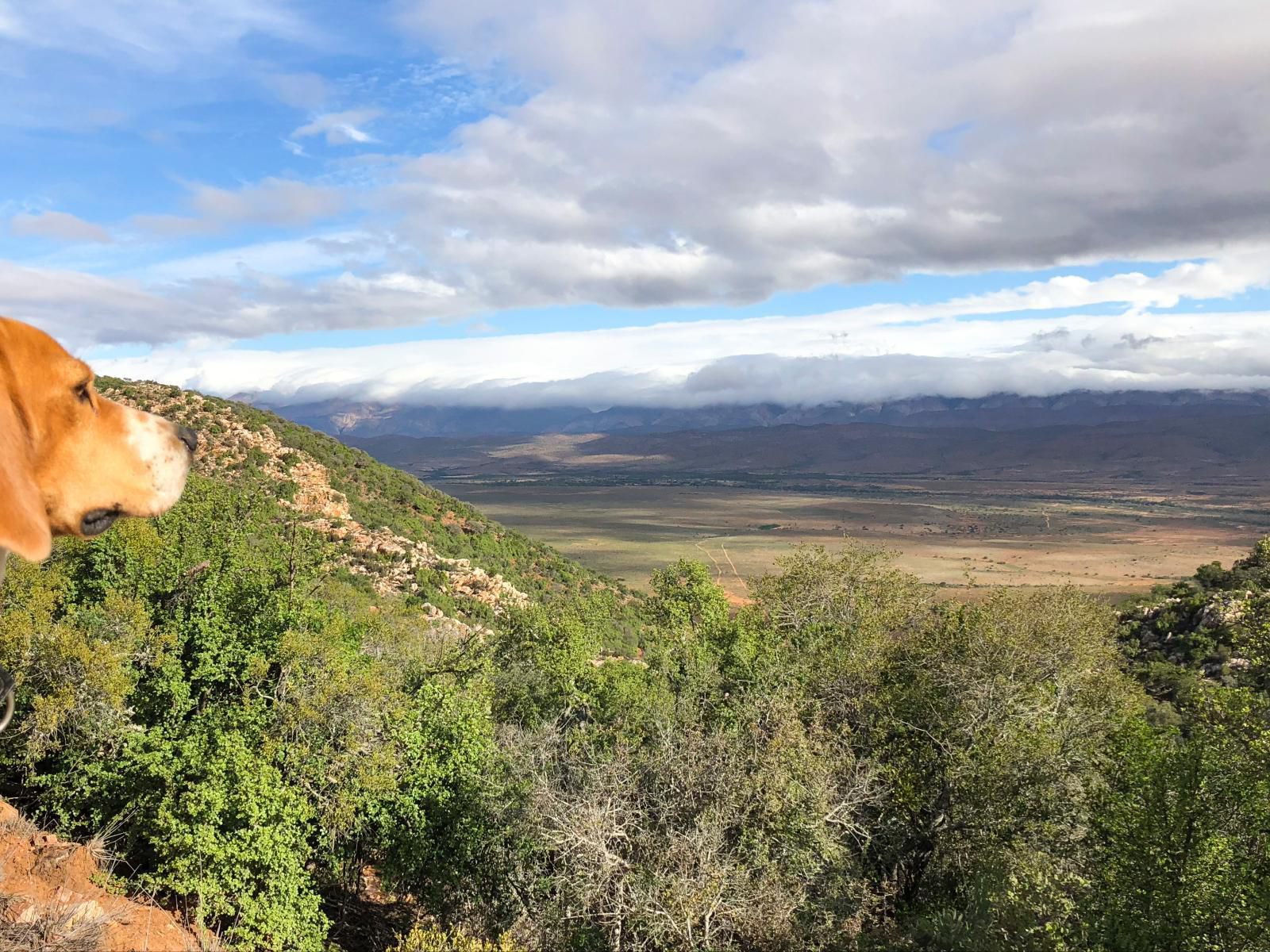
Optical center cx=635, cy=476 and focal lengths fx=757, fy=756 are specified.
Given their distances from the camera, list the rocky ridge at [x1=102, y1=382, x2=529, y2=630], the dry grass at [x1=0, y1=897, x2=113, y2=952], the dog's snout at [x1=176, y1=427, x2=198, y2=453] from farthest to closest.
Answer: the rocky ridge at [x1=102, y1=382, x2=529, y2=630] < the dry grass at [x1=0, y1=897, x2=113, y2=952] < the dog's snout at [x1=176, y1=427, x2=198, y2=453]

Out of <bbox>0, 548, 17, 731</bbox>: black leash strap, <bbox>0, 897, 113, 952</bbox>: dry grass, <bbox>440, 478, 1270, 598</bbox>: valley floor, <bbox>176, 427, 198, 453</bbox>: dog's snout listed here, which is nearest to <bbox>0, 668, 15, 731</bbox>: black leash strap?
<bbox>0, 548, 17, 731</bbox>: black leash strap

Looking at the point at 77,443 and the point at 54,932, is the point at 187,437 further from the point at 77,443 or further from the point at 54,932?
the point at 54,932

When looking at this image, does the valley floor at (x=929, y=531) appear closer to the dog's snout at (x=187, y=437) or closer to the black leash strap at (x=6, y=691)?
the dog's snout at (x=187, y=437)

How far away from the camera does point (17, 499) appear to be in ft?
6.20

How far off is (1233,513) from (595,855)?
197 metres

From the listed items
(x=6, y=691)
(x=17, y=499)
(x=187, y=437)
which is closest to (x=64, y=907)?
(x=6, y=691)

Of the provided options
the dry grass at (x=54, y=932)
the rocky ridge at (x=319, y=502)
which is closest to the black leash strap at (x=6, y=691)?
the dry grass at (x=54, y=932)

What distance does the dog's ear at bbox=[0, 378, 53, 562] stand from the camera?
177 centimetres

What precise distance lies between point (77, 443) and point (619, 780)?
36.3 feet

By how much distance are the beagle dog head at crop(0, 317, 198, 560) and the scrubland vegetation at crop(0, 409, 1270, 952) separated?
27.6 feet

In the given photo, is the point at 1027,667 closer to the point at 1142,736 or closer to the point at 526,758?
the point at 1142,736

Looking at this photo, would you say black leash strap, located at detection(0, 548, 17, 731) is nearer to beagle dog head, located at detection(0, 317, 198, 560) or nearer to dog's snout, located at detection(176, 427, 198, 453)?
beagle dog head, located at detection(0, 317, 198, 560)

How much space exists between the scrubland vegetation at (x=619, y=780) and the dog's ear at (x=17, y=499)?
8.84 metres

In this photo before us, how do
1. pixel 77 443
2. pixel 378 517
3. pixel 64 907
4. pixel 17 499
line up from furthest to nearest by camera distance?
pixel 378 517 < pixel 64 907 < pixel 77 443 < pixel 17 499
